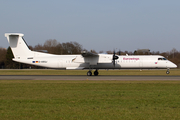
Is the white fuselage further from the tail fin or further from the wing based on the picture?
the tail fin

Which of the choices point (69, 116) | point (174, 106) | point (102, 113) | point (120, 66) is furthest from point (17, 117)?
point (120, 66)

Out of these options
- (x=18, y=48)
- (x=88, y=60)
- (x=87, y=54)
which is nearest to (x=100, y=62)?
(x=88, y=60)

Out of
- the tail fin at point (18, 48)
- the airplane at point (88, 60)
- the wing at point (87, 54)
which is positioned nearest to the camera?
the wing at point (87, 54)

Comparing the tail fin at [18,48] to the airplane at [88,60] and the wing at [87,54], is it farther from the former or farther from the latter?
the wing at [87,54]

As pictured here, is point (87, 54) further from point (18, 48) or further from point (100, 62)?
point (18, 48)

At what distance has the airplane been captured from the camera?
99.8 ft

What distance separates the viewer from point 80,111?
810 cm

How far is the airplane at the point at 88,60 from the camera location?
3042cm

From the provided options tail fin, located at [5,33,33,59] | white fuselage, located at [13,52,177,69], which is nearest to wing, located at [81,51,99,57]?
white fuselage, located at [13,52,177,69]

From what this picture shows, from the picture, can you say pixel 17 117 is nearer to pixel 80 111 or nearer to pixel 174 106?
pixel 80 111

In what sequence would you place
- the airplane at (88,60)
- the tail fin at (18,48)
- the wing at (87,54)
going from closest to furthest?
1. the wing at (87,54)
2. the airplane at (88,60)
3. the tail fin at (18,48)

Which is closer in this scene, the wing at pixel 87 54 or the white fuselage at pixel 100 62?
the wing at pixel 87 54

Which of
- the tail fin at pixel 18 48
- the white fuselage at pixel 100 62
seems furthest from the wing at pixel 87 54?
the tail fin at pixel 18 48

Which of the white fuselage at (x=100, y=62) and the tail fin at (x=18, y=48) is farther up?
the tail fin at (x=18, y=48)
